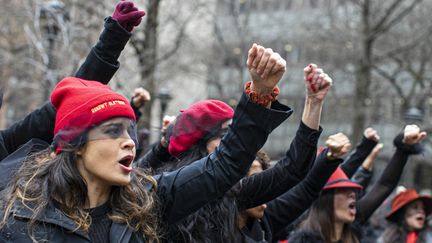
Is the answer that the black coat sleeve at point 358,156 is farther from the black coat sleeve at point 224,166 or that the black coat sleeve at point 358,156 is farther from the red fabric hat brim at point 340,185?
the black coat sleeve at point 224,166

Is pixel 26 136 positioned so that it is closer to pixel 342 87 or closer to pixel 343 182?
pixel 343 182

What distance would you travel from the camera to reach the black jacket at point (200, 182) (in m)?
2.71

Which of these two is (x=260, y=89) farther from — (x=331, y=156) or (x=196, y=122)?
(x=331, y=156)

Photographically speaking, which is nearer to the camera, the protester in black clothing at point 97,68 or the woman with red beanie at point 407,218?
the protester in black clothing at point 97,68

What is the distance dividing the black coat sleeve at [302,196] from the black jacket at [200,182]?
1543 mm

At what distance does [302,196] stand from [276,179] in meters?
0.71

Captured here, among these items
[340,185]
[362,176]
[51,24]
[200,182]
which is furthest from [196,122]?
[51,24]

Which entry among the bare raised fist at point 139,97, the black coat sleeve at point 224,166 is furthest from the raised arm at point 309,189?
the black coat sleeve at point 224,166

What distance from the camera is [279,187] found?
12.6 feet

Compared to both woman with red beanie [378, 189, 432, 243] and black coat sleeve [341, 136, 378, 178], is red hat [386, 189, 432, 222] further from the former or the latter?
black coat sleeve [341, 136, 378, 178]

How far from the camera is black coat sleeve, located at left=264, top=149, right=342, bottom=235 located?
4402mm

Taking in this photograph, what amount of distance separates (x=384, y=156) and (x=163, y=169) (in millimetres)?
25270

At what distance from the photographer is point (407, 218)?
668 centimetres

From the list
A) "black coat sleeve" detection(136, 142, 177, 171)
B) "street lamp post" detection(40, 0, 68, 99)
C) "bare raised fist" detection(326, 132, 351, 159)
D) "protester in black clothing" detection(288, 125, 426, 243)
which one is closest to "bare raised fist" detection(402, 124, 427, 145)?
"protester in black clothing" detection(288, 125, 426, 243)
